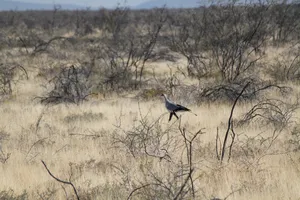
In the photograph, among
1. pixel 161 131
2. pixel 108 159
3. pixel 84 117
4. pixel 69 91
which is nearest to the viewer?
pixel 108 159

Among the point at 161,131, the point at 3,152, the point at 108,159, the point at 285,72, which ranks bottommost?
the point at 3,152

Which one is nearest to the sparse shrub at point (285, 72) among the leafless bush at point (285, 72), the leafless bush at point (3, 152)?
the leafless bush at point (285, 72)

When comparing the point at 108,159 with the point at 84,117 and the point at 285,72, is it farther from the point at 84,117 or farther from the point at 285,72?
the point at 285,72

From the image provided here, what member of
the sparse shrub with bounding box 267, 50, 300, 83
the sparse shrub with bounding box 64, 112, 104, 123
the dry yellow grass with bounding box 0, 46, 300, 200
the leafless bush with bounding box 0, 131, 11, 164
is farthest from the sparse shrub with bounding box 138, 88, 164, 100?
the leafless bush with bounding box 0, 131, 11, 164

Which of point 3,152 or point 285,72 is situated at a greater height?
point 285,72

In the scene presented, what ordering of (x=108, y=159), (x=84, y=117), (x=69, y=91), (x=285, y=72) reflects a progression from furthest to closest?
(x=285, y=72), (x=69, y=91), (x=84, y=117), (x=108, y=159)

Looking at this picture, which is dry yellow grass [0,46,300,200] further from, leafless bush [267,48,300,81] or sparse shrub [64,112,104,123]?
leafless bush [267,48,300,81]

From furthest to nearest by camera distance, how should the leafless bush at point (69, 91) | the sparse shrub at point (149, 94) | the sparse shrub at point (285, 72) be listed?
the sparse shrub at point (285, 72)
the sparse shrub at point (149, 94)
the leafless bush at point (69, 91)

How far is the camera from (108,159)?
5953mm

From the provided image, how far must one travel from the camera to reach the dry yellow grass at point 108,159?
466 centimetres

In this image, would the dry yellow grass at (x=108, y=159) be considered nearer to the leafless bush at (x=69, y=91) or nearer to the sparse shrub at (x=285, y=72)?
the leafless bush at (x=69, y=91)

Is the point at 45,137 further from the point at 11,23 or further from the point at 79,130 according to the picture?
the point at 11,23

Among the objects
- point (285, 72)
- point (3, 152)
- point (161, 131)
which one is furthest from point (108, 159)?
point (285, 72)

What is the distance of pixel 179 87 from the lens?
11266 mm
